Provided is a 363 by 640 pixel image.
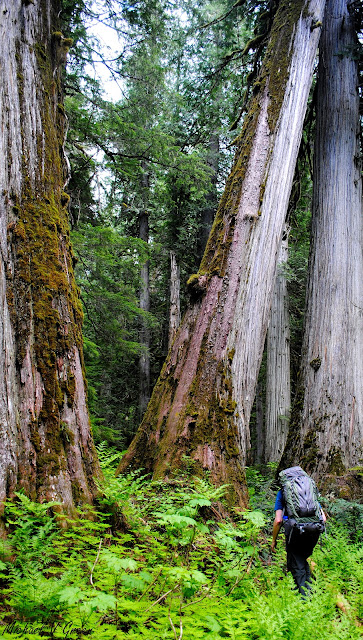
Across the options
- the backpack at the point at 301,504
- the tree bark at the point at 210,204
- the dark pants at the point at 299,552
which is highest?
the tree bark at the point at 210,204

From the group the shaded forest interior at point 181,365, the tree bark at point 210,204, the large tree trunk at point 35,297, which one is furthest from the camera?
the tree bark at point 210,204

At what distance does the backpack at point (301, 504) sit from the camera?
318 cm

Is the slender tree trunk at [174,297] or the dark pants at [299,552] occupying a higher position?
the slender tree trunk at [174,297]

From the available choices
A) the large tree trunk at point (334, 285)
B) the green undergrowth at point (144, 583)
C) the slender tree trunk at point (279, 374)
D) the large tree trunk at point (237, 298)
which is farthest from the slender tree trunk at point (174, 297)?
the green undergrowth at point (144, 583)

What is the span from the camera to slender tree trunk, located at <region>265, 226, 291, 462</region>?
10148 millimetres

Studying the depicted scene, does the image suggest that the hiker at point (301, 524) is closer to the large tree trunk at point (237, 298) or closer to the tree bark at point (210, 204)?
the large tree trunk at point (237, 298)

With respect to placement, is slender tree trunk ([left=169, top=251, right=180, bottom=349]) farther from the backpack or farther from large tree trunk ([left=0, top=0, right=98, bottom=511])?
the backpack

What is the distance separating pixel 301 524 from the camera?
3.18 m

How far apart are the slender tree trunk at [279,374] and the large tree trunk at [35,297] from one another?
282 inches

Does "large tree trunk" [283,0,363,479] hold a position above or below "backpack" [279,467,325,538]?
above

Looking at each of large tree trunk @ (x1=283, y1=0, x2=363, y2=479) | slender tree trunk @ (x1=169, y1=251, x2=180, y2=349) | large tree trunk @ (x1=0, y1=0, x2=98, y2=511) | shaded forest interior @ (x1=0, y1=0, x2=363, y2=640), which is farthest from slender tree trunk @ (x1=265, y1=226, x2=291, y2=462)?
large tree trunk @ (x1=0, y1=0, x2=98, y2=511)

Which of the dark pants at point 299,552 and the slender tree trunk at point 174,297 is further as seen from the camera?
the slender tree trunk at point 174,297

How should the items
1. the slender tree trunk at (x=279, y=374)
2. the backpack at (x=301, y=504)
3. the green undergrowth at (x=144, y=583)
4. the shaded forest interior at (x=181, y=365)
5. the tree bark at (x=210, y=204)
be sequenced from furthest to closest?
the tree bark at (x=210, y=204) < the slender tree trunk at (x=279, y=374) < the backpack at (x=301, y=504) < the shaded forest interior at (x=181, y=365) < the green undergrowth at (x=144, y=583)

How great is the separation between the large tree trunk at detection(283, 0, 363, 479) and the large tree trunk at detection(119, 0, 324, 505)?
5.86 ft
